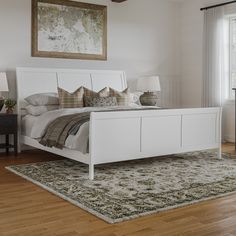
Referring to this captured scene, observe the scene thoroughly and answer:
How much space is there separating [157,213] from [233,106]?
14.1 feet

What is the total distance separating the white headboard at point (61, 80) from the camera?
5.69 m

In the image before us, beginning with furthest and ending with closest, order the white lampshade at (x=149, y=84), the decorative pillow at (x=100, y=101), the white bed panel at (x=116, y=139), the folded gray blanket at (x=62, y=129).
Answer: the white lampshade at (x=149, y=84)
the decorative pillow at (x=100, y=101)
the folded gray blanket at (x=62, y=129)
the white bed panel at (x=116, y=139)

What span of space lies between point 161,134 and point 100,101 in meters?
1.27

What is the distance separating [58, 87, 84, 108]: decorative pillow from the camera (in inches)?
212

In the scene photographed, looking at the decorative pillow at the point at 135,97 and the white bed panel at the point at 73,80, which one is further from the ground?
the white bed panel at the point at 73,80

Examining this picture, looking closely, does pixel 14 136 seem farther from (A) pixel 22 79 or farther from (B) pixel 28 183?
(B) pixel 28 183

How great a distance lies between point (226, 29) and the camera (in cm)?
682

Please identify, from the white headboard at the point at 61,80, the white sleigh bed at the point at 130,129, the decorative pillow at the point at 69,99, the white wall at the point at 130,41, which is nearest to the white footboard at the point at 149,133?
the white sleigh bed at the point at 130,129

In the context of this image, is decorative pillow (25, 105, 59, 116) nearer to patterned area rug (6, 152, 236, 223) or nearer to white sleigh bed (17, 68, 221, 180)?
white sleigh bed (17, 68, 221, 180)

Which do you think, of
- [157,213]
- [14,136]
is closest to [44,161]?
[14,136]

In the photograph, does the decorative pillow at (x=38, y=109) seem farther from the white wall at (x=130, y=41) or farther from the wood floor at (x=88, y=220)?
the wood floor at (x=88, y=220)

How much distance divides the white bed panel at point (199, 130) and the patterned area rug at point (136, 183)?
241 millimetres

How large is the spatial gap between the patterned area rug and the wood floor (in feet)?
0.33

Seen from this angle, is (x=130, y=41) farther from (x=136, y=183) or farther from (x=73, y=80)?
(x=136, y=183)
